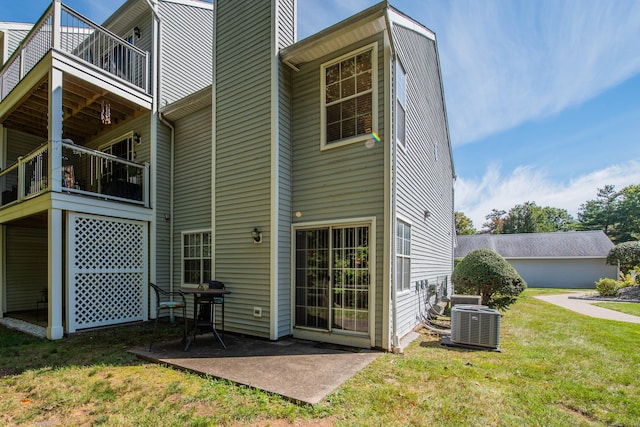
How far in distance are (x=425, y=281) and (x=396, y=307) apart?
3240 millimetres

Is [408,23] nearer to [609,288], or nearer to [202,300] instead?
[202,300]

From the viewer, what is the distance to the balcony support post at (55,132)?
648 cm

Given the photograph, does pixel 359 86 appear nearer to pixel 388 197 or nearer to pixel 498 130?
pixel 388 197

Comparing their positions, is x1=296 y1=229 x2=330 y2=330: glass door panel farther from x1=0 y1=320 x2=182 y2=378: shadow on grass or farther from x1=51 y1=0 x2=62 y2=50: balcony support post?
x1=51 y1=0 x2=62 y2=50: balcony support post

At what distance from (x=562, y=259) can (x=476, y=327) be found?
901 inches

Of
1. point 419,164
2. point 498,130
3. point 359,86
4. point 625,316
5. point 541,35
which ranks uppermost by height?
point 498,130

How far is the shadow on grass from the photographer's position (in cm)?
477

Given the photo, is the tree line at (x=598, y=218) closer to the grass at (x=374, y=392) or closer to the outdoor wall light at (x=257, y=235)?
the grass at (x=374, y=392)

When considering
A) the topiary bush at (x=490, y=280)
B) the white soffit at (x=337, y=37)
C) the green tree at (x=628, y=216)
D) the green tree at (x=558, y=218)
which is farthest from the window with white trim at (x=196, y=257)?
the green tree at (x=558, y=218)

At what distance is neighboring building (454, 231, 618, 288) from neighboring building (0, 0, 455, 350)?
19624 millimetres

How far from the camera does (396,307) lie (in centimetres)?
541

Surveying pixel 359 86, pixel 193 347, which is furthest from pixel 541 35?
pixel 193 347

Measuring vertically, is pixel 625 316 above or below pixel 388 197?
below

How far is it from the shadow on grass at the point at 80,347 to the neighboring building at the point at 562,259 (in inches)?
955
